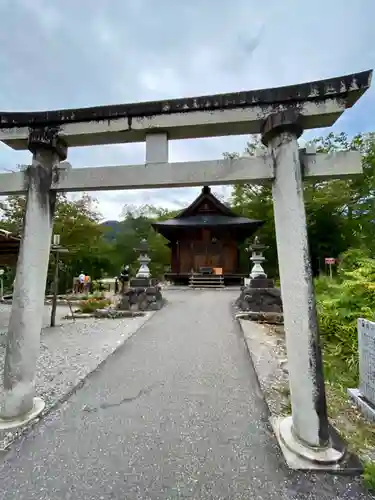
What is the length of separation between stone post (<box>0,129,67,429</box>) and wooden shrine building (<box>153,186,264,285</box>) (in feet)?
46.3

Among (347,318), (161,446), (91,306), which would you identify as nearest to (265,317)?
(347,318)

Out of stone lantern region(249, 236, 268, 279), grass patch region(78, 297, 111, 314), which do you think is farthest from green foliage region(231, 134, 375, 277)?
grass patch region(78, 297, 111, 314)

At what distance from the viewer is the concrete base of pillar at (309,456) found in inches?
85.9

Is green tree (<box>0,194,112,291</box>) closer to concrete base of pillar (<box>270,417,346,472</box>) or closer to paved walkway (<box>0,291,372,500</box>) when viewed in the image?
paved walkway (<box>0,291,372,500</box>)

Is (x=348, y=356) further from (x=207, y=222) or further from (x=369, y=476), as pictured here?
(x=207, y=222)

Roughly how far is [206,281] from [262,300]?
26.4 feet

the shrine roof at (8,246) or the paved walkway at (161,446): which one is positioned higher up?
the shrine roof at (8,246)

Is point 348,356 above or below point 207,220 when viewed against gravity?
below

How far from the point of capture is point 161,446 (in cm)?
250

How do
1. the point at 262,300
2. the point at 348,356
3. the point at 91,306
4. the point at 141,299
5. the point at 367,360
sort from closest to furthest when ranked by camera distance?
the point at 367,360
the point at 348,356
the point at 262,300
the point at 141,299
the point at 91,306

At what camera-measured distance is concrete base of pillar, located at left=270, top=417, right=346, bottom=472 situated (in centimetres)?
218

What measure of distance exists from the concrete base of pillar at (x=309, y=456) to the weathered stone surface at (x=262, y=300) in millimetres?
6089

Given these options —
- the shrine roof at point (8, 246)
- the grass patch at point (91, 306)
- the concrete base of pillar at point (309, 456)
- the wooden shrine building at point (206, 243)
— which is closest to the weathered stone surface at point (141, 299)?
the grass patch at point (91, 306)

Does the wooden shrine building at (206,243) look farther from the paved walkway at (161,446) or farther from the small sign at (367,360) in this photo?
the small sign at (367,360)
